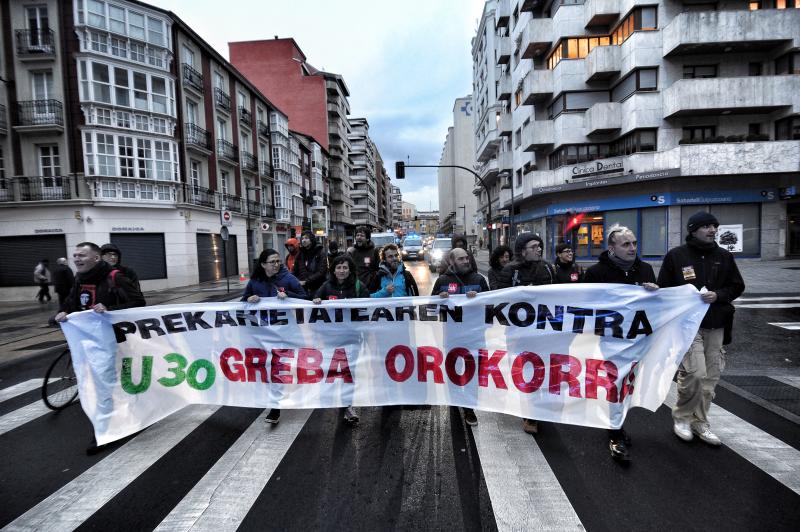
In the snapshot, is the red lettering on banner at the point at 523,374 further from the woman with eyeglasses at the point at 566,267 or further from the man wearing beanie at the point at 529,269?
the woman with eyeglasses at the point at 566,267

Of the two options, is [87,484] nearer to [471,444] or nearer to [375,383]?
[375,383]

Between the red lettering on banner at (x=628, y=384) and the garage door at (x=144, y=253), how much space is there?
22.2 meters

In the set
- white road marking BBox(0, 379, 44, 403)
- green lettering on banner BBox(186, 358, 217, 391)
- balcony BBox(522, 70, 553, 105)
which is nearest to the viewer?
green lettering on banner BBox(186, 358, 217, 391)

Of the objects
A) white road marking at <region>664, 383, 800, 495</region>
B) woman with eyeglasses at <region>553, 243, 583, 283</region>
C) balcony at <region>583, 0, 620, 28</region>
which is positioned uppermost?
balcony at <region>583, 0, 620, 28</region>

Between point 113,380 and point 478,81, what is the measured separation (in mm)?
57939

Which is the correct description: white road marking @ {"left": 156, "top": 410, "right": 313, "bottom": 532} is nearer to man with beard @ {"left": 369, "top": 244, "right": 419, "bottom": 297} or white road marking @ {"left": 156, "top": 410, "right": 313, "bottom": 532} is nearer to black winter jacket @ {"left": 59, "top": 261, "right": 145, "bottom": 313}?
man with beard @ {"left": 369, "top": 244, "right": 419, "bottom": 297}

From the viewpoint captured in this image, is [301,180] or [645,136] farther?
[301,180]

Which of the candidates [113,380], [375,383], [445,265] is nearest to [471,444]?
[375,383]

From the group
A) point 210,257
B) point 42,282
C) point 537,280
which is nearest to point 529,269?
point 537,280

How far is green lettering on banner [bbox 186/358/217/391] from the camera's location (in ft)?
13.9

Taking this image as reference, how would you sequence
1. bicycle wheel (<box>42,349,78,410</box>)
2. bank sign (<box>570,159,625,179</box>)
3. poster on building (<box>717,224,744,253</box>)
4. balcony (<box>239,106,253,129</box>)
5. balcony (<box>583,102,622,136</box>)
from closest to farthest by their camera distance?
bicycle wheel (<box>42,349,78,410</box>) < poster on building (<box>717,224,744,253</box>) < bank sign (<box>570,159,625,179</box>) < balcony (<box>583,102,622,136</box>) < balcony (<box>239,106,253,129</box>)

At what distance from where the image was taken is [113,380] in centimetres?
409

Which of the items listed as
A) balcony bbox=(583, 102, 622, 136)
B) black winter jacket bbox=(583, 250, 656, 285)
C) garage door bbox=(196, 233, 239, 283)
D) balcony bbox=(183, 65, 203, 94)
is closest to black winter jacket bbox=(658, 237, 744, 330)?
black winter jacket bbox=(583, 250, 656, 285)

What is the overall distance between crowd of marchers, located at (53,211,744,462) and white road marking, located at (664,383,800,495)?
24cm
